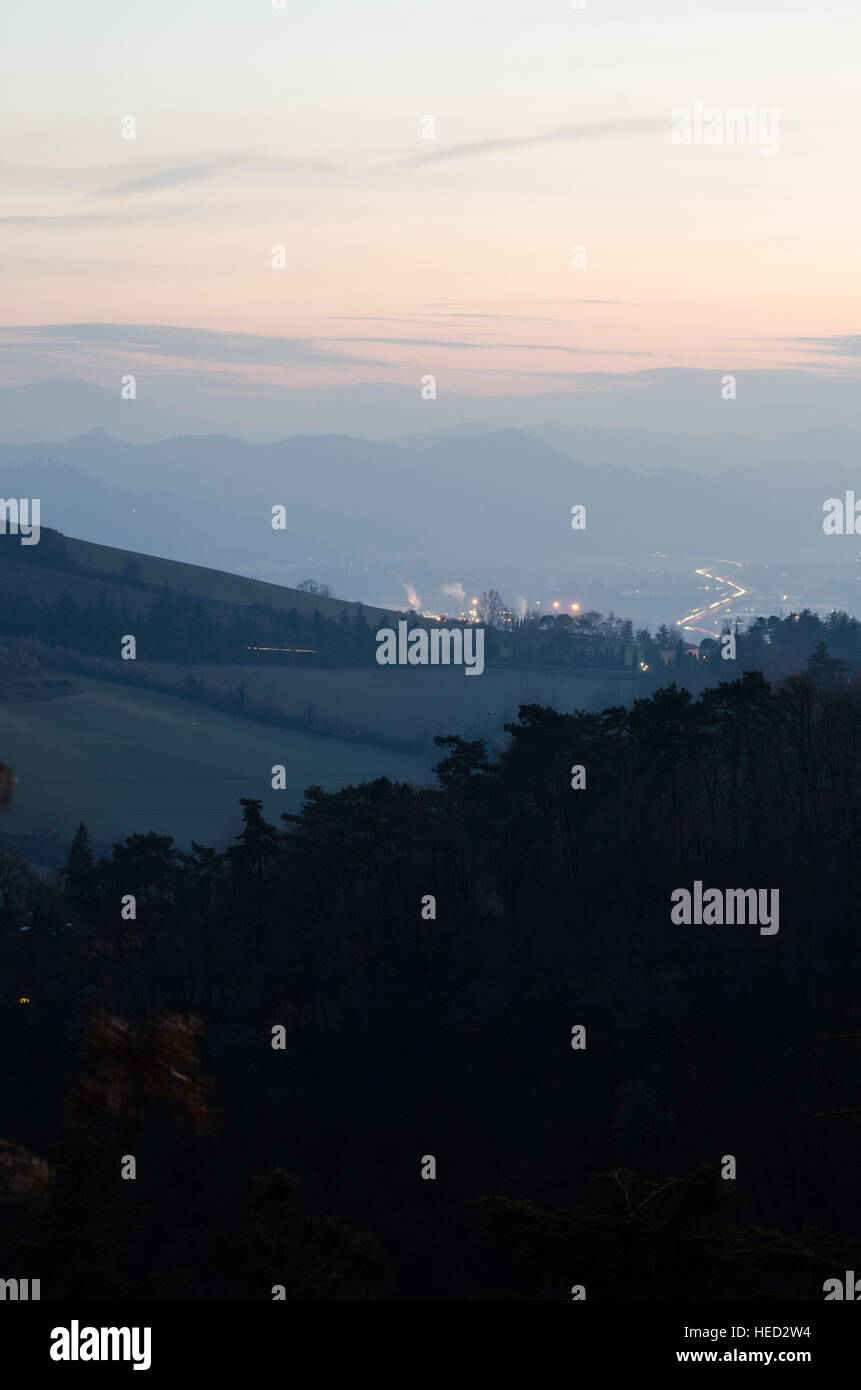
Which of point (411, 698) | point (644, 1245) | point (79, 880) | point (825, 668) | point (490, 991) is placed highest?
point (411, 698)

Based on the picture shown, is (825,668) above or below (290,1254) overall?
above

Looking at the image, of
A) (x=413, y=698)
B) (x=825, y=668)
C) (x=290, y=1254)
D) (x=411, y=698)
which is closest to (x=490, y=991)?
(x=290, y=1254)

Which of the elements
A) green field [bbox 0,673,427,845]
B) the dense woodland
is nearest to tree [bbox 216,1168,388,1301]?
the dense woodland

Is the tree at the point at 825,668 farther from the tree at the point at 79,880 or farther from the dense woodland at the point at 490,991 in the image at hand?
the tree at the point at 79,880

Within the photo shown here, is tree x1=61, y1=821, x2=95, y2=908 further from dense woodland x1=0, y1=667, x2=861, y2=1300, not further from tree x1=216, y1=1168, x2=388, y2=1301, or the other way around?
tree x1=216, y1=1168, x2=388, y2=1301

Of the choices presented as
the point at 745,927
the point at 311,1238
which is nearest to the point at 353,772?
the point at 745,927

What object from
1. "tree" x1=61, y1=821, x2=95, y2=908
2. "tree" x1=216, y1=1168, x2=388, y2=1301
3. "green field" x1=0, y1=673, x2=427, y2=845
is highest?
"green field" x1=0, y1=673, x2=427, y2=845

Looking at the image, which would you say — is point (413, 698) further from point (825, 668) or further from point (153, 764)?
point (825, 668)

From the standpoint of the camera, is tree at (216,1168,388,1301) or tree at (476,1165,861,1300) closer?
tree at (476,1165,861,1300)
